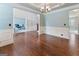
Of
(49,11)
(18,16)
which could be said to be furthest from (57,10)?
(18,16)

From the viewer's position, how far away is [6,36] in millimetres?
2277

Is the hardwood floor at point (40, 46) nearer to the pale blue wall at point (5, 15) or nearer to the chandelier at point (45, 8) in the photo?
the pale blue wall at point (5, 15)

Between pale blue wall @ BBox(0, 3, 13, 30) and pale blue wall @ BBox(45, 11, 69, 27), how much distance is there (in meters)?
0.87

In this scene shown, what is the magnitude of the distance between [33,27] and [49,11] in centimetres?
56

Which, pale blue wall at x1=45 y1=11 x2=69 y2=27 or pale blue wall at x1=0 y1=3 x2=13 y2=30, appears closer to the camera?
pale blue wall at x1=0 y1=3 x2=13 y2=30

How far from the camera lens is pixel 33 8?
229 centimetres

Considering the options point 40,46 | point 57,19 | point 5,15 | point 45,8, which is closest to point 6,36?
point 5,15

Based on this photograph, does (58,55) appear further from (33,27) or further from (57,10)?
(57,10)

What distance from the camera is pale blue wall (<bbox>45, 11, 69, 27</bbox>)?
89.8 inches

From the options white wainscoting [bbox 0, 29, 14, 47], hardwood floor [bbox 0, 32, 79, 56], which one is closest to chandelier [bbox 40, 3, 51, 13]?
hardwood floor [bbox 0, 32, 79, 56]

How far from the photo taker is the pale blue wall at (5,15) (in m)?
2.15

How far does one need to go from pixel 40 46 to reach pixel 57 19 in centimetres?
79

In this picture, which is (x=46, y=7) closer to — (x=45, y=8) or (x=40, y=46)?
(x=45, y=8)

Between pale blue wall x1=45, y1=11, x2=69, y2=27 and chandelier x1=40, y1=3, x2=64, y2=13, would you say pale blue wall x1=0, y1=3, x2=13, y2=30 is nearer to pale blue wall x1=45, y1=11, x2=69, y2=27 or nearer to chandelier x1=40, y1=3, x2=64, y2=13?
chandelier x1=40, y1=3, x2=64, y2=13
